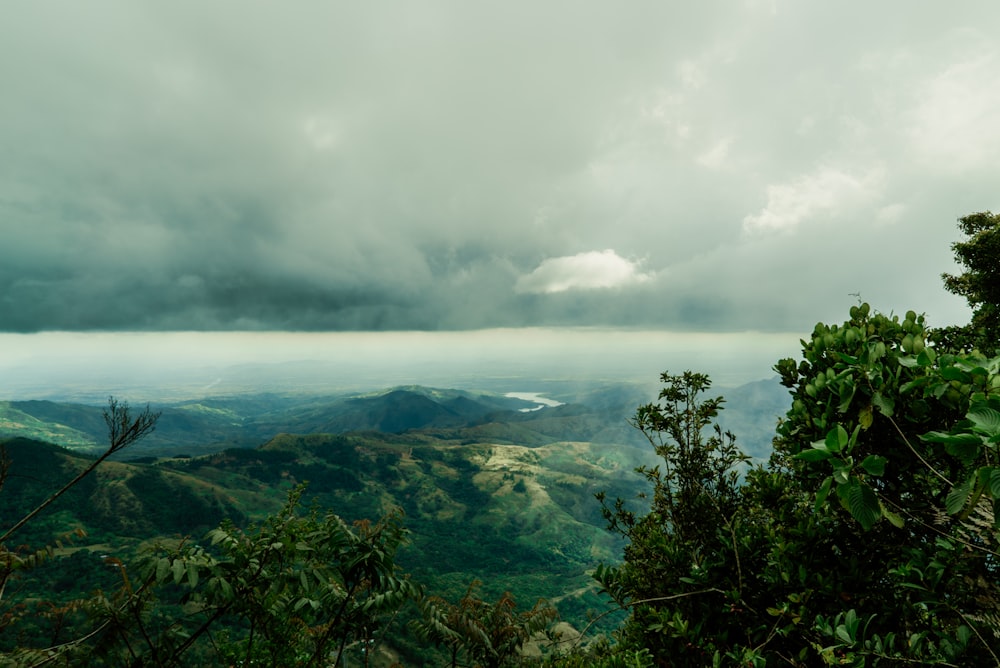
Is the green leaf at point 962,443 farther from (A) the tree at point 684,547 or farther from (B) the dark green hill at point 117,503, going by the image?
(B) the dark green hill at point 117,503

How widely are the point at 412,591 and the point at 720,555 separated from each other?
18.3 ft

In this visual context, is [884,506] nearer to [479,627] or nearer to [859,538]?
[859,538]

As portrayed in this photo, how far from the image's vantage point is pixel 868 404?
4.16 m

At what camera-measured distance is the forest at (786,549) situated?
11.5ft

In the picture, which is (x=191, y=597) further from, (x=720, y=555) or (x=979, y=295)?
(x=979, y=295)

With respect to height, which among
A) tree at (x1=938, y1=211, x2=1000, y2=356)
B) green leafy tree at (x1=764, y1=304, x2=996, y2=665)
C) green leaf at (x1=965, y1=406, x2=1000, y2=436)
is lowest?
green leafy tree at (x1=764, y1=304, x2=996, y2=665)

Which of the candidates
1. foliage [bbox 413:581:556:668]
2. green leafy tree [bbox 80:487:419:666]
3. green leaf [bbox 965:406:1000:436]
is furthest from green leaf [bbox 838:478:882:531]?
foliage [bbox 413:581:556:668]

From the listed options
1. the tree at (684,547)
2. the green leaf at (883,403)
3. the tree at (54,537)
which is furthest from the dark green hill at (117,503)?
the green leaf at (883,403)

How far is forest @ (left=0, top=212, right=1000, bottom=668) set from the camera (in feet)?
11.5

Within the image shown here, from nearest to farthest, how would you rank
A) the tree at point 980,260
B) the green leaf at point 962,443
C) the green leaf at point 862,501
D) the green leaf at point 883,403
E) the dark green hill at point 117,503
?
the green leaf at point 962,443, the green leaf at point 862,501, the green leaf at point 883,403, the tree at point 980,260, the dark green hill at point 117,503

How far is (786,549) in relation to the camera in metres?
4.88

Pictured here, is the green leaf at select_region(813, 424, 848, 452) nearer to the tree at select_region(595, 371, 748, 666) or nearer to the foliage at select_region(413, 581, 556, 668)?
the tree at select_region(595, 371, 748, 666)

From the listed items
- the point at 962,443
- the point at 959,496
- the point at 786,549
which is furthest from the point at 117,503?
the point at 962,443

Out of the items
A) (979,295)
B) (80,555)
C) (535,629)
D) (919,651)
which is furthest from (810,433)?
(80,555)
